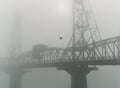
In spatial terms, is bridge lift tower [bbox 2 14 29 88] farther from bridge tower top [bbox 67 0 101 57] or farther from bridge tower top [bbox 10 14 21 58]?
bridge tower top [bbox 67 0 101 57]

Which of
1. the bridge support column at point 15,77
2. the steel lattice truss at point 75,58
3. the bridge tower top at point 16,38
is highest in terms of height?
the bridge tower top at point 16,38

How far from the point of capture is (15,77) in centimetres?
145

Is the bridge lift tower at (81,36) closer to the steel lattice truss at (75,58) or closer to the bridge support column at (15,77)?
the steel lattice truss at (75,58)

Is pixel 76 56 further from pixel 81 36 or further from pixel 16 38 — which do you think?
pixel 16 38

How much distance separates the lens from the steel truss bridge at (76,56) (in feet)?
4.76

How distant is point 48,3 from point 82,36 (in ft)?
1.06

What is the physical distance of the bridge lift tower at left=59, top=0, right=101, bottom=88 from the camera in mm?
1470

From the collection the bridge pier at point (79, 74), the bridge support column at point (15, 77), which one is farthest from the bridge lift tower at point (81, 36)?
the bridge support column at point (15, 77)

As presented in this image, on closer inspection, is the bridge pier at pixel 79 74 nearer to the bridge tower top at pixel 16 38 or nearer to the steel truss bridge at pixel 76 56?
the steel truss bridge at pixel 76 56

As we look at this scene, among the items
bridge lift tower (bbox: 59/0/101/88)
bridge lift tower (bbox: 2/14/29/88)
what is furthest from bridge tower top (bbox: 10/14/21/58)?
bridge lift tower (bbox: 59/0/101/88)

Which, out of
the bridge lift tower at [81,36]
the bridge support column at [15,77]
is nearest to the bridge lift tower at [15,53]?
the bridge support column at [15,77]

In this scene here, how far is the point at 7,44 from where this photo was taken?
1447mm

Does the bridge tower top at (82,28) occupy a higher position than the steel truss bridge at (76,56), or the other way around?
the bridge tower top at (82,28)

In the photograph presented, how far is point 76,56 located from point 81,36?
0.14m
